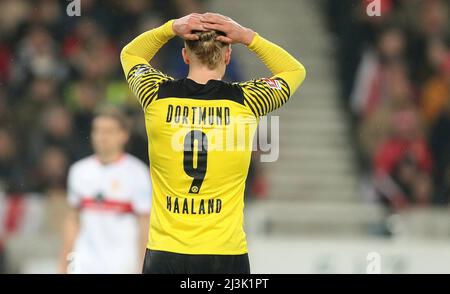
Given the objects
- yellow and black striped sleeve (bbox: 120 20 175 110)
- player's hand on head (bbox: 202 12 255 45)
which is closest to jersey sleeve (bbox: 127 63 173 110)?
yellow and black striped sleeve (bbox: 120 20 175 110)

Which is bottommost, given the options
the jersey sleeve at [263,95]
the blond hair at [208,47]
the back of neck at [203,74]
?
the jersey sleeve at [263,95]

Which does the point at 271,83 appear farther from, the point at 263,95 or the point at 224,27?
the point at 224,27

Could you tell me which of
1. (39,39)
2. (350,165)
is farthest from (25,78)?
(350,165)

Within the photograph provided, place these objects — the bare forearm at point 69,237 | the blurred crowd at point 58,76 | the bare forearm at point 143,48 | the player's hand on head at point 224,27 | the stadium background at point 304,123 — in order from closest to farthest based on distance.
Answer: the player's hand on head at point 224,27 → the bare forearm at point 143,48 → the bare forearm at point 69,237 → the stadium background at point 304,123 → the blurred crowd at point 58,76

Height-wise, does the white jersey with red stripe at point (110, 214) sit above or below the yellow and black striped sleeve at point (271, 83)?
below

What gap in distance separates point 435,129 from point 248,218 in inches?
110

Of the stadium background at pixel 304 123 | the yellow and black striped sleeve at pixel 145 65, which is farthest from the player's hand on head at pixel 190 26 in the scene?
the stadium background at pixel 304 123

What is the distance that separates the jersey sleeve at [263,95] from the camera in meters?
5.37

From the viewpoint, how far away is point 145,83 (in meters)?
5.39

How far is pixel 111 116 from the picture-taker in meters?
8.34

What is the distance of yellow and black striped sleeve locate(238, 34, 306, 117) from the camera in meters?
5.38

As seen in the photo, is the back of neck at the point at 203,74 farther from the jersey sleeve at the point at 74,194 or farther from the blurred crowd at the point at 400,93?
the blurred crowd at the point at 400,93

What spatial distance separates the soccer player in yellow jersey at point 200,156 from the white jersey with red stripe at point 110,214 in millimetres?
2782

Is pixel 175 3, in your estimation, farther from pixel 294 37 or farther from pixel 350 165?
pixel 350 165
